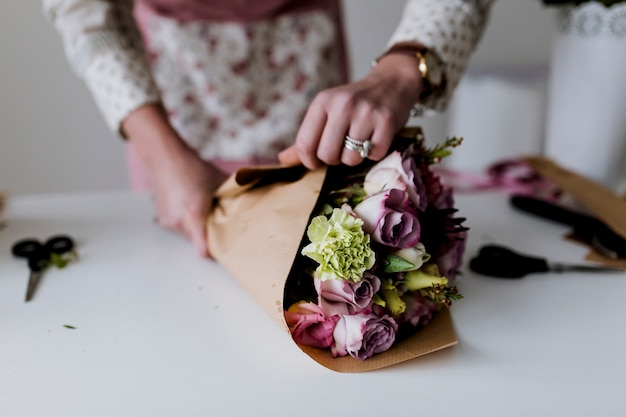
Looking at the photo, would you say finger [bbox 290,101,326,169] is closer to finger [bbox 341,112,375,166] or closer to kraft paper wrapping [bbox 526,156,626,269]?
finger [bbox 341,112,375,166]

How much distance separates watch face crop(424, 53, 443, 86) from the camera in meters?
0.69

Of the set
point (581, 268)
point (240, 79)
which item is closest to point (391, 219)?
point (581, 268)

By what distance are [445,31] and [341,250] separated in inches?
13.9

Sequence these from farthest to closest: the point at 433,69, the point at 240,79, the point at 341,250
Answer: the point at 240,79
the point at 433,69
the point at 341,250

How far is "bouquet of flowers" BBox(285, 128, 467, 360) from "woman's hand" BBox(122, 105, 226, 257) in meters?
0.20

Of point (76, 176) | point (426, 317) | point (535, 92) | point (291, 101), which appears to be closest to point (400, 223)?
point (426, 317)

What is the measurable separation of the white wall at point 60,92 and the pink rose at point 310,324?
110 centimetres

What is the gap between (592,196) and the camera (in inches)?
31.3

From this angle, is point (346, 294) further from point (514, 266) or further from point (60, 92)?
point (60, 92)

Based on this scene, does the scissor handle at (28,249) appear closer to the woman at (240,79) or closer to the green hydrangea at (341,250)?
the woman at (240,79)

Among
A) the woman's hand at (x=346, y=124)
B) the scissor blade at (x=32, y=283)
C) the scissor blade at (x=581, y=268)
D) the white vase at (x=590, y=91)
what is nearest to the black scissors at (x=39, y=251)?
the scissor blade at (x=32, y=283)

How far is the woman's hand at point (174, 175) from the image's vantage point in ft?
2.39

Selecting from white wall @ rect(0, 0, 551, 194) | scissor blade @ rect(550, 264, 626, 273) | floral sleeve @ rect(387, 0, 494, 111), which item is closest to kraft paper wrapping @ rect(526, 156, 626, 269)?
scissor blade @ rect(550, 264, 626, 273)

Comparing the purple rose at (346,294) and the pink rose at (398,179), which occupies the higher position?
the pink rose at (398,179)
